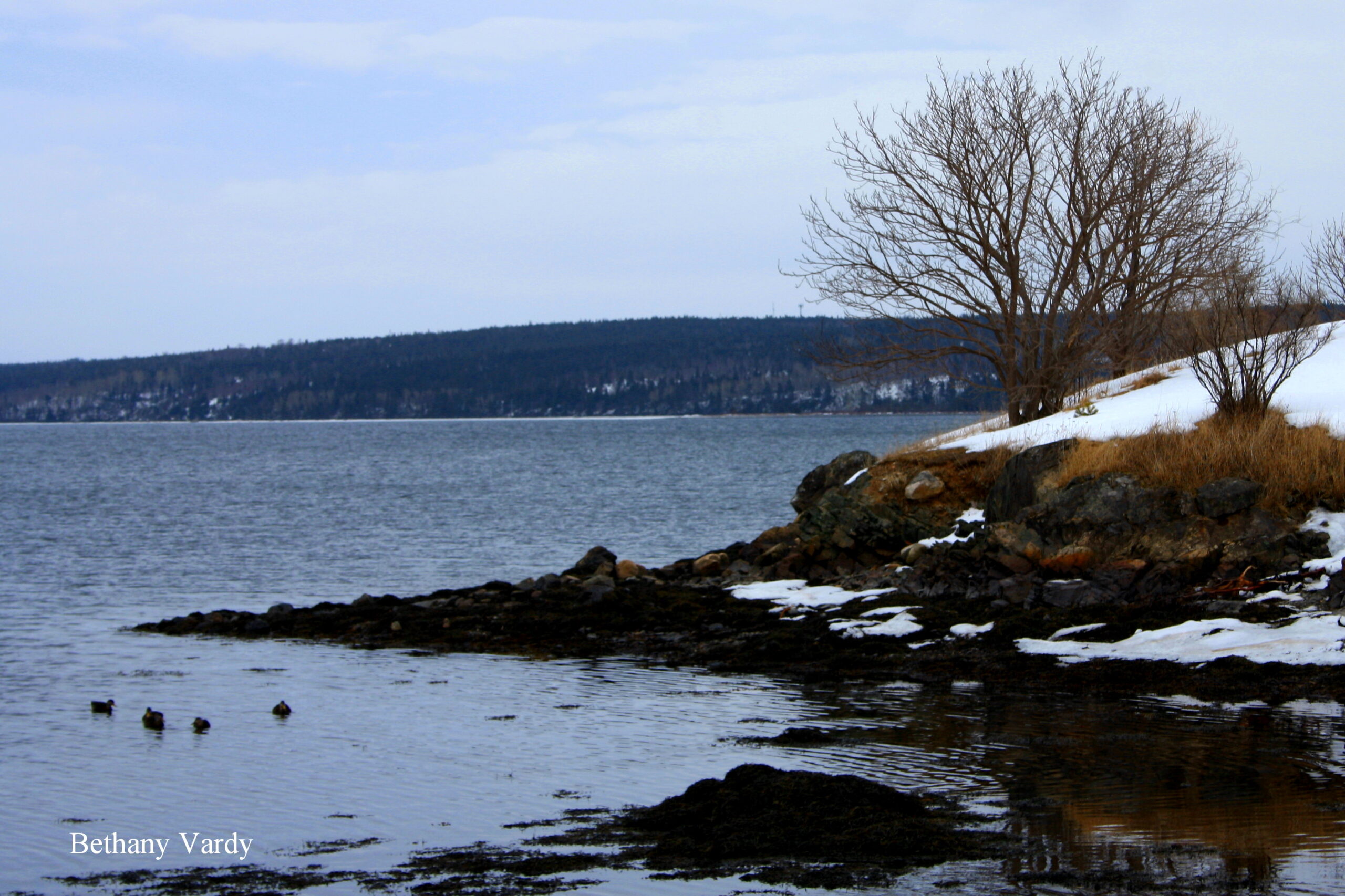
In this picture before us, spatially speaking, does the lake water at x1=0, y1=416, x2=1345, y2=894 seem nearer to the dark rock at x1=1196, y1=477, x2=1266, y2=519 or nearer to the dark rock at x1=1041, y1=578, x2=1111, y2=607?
the dark rock at x1=1041, y1=578, x2=1111, y2=607

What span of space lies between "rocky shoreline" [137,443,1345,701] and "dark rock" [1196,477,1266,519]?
2 centimetres

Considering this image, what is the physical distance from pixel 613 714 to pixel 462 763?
226 cm

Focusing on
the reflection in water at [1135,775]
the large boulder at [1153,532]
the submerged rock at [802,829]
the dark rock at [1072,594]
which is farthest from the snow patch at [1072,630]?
the submerged rock at [802,829]

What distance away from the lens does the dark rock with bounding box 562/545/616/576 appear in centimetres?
2397

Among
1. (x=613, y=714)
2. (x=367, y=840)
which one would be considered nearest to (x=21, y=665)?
(x=613, y=714)

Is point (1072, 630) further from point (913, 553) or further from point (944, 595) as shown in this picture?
point (913, 553)

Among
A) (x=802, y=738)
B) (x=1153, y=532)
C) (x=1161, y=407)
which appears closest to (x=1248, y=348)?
(x=1161, y=407)

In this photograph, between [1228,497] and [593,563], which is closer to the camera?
[1228,497]

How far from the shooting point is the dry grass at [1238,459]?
661 inches

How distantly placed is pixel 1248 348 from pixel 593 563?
1153 cm

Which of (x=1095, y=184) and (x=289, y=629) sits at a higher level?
A: (x=1095, y=184)

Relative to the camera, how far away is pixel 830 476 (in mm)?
24953

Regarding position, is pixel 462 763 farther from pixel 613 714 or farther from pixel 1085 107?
pixel 1085 107

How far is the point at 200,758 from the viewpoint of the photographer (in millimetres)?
11875
